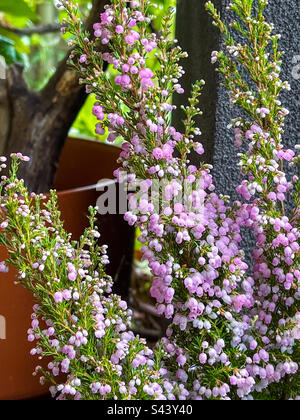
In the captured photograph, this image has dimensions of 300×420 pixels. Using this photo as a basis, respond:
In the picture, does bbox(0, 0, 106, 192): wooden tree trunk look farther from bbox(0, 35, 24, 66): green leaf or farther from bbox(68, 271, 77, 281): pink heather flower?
bbox(68, 271, 77, 281): pink heather flower

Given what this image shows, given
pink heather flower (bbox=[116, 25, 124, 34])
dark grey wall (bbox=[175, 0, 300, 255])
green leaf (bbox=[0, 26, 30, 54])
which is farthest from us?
green leaf (bbox=[0, 26, 30, 54])

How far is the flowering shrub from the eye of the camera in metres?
0.65

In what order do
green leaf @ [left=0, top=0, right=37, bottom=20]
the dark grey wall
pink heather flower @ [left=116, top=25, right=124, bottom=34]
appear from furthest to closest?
green leaf @ [left=0, top=0, right=37, bottom=20] → the dark grey wall → pink heather flower @ [left=116, top=25, right=124, bottom=34]

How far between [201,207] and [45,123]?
459 millimetres

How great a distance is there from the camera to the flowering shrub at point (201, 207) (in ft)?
2.15

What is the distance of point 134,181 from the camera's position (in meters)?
0.68

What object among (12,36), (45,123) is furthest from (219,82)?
(12,36)

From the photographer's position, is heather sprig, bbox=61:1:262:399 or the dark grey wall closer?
heather sprig, bbox=61:1:262:399

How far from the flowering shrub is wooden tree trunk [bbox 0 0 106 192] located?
36 centimetres

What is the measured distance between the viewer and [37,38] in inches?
79.1

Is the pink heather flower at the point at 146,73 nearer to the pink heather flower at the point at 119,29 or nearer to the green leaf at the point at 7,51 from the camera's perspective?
the pink heather flower at the point at 119,29

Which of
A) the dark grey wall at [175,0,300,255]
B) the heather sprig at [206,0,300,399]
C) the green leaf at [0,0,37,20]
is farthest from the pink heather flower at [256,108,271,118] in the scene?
the green leaf at [0,0,37,20]

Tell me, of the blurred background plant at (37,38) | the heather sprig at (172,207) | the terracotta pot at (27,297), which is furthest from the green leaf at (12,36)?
the heather sprig at (172,207)
